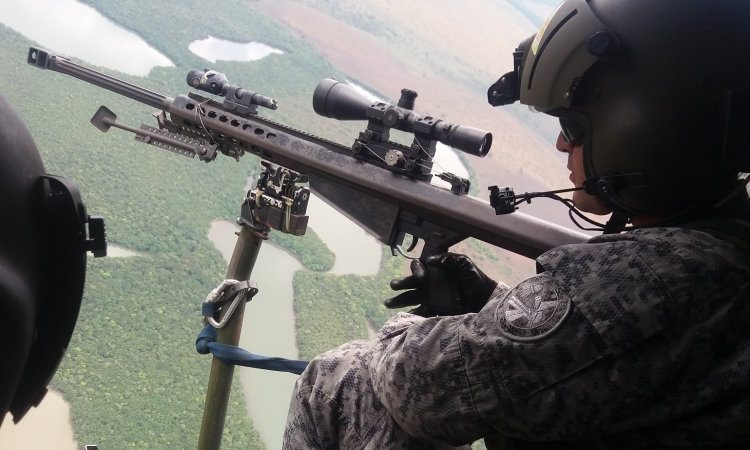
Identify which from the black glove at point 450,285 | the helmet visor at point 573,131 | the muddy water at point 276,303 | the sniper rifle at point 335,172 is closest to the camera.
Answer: the helmet visor at point 573,131

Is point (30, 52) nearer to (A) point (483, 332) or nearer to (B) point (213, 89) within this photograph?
(B) point (213, 89)

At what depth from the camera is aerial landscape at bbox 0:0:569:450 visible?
218 centimetres

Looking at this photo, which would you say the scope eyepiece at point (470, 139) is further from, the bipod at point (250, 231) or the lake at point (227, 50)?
the lake at point (227, 50)

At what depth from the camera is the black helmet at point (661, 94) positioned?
98 cm

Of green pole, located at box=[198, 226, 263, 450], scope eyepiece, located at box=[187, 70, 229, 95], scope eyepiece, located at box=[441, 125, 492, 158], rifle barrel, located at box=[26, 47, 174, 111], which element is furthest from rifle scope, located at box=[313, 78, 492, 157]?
rifle barrel, located at box=[26, 47, 174, 111]

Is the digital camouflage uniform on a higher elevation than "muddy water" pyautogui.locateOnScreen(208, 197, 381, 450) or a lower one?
higher

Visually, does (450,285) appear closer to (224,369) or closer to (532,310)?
(532,310)

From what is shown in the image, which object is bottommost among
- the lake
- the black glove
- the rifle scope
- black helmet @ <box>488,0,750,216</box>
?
the black glove

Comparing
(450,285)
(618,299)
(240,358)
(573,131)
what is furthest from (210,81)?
(618,299)

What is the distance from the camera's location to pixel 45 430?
6.61ft

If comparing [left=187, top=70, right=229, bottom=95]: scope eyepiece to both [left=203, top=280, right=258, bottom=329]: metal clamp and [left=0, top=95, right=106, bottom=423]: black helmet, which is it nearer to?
[left=203, top=280, right=258, bottom=329]: metal clamp

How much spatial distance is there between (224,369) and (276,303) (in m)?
0.55

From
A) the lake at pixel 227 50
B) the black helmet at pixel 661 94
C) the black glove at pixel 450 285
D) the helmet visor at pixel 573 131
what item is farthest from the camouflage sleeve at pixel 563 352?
the lake at pixel 227 50

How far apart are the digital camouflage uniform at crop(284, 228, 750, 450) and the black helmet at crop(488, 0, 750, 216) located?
0.15 m
